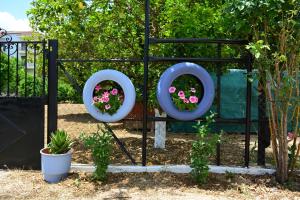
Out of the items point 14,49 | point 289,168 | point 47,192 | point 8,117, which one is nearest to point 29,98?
point 8,117

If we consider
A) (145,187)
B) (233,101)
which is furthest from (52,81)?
(233,101)

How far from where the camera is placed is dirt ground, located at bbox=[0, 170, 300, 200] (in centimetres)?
442

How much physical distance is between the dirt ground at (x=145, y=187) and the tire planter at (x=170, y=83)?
768 mm

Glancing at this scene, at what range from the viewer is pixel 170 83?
16.5 feet

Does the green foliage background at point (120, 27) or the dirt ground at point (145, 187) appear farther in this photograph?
the green foliage background at point (120, 27)

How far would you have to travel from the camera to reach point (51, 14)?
6.98 m

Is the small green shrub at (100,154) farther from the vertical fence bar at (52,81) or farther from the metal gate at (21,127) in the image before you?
the metal gate at (21,127)

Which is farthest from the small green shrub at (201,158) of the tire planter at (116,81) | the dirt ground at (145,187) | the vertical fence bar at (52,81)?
the vertical fence bar at (52,81)

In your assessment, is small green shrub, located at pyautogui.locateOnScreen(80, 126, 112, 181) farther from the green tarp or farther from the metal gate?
the green tarp

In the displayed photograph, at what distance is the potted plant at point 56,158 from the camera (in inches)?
189

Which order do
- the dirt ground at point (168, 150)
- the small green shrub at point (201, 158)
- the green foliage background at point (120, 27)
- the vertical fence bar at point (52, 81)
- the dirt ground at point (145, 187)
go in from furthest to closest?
the dirt ground at point (168, 150)
the green foliage background at point (120, 27)
the vertical fence bar at point (52, 81)
the small green shrub at point (201, 158)
the dirt ground at point (145, 187)

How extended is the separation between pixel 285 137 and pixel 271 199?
32.2 inches

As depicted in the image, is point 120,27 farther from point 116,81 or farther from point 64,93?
point 64,93

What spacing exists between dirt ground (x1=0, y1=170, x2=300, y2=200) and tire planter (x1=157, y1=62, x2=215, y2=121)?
2.52 feet
